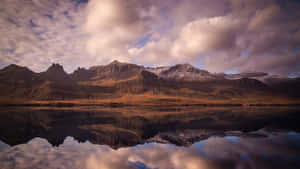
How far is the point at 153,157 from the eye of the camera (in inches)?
573

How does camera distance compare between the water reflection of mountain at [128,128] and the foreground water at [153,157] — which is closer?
the foreground water at [153,157]

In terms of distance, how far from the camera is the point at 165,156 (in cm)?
1480

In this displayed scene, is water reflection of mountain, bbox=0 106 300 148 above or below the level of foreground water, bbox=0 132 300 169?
below

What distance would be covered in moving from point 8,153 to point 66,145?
4915 mm

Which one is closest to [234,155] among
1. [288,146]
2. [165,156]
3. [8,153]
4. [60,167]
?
[165,156]

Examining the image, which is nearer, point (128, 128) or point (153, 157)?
point (153, 157)

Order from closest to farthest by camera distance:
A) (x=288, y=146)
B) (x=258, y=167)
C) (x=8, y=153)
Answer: (x=258, y=167), (x=8, y=153), (x=288, y=146)

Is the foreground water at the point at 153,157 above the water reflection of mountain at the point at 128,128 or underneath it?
above

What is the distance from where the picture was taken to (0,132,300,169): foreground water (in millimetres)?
12352

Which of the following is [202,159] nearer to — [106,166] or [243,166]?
[243,166]

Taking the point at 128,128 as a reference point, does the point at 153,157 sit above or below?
above

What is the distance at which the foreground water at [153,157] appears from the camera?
12.4m

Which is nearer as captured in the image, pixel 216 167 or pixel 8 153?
pixel 216 167

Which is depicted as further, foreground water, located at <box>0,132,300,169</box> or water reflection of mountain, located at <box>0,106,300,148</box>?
water reflection of mountain, located at <box>0,106,300,148</box>
